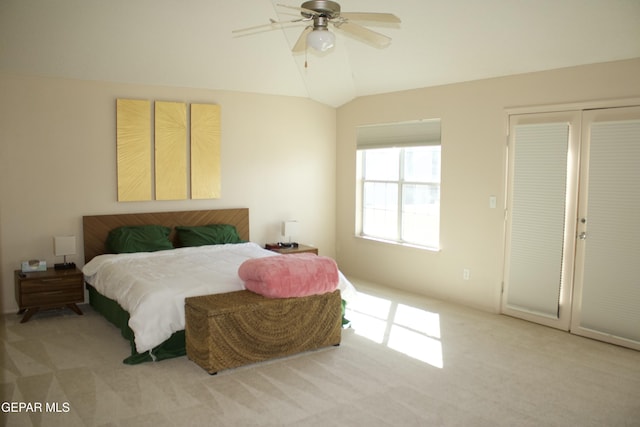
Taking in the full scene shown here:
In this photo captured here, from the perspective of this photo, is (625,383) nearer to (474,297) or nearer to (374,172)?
(474,297)

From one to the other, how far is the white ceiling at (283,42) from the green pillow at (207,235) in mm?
1612

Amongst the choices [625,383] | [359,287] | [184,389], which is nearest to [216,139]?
[359,287]

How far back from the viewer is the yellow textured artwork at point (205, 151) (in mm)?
5770

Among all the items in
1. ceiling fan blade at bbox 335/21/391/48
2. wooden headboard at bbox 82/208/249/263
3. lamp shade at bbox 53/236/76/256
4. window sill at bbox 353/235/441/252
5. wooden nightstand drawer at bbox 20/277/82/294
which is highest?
ceiling fan blade at bbox 335/21/391/48

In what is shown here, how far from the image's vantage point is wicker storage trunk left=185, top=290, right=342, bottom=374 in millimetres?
3504

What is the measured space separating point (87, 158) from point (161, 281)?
6.31 ft

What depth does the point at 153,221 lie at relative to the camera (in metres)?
5.57

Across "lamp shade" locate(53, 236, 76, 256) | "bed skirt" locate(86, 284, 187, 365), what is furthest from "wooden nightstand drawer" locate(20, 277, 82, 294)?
"bed skirt" locate(86, 284, 187, 365)

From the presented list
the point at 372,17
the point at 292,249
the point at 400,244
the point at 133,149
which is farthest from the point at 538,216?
the point at 133,149

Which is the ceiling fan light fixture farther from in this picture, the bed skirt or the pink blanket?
the bed skirt

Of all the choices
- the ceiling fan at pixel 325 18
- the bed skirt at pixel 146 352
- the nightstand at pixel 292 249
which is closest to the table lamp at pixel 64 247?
the bed skirt at pixel 146 352

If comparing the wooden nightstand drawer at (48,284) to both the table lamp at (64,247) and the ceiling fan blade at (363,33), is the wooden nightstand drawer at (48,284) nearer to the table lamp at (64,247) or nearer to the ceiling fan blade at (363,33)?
the table lamp at (64,247)

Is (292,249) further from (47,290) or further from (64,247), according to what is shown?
(47,290)

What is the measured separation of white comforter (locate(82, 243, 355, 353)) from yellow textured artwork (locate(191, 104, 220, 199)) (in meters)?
0.80
